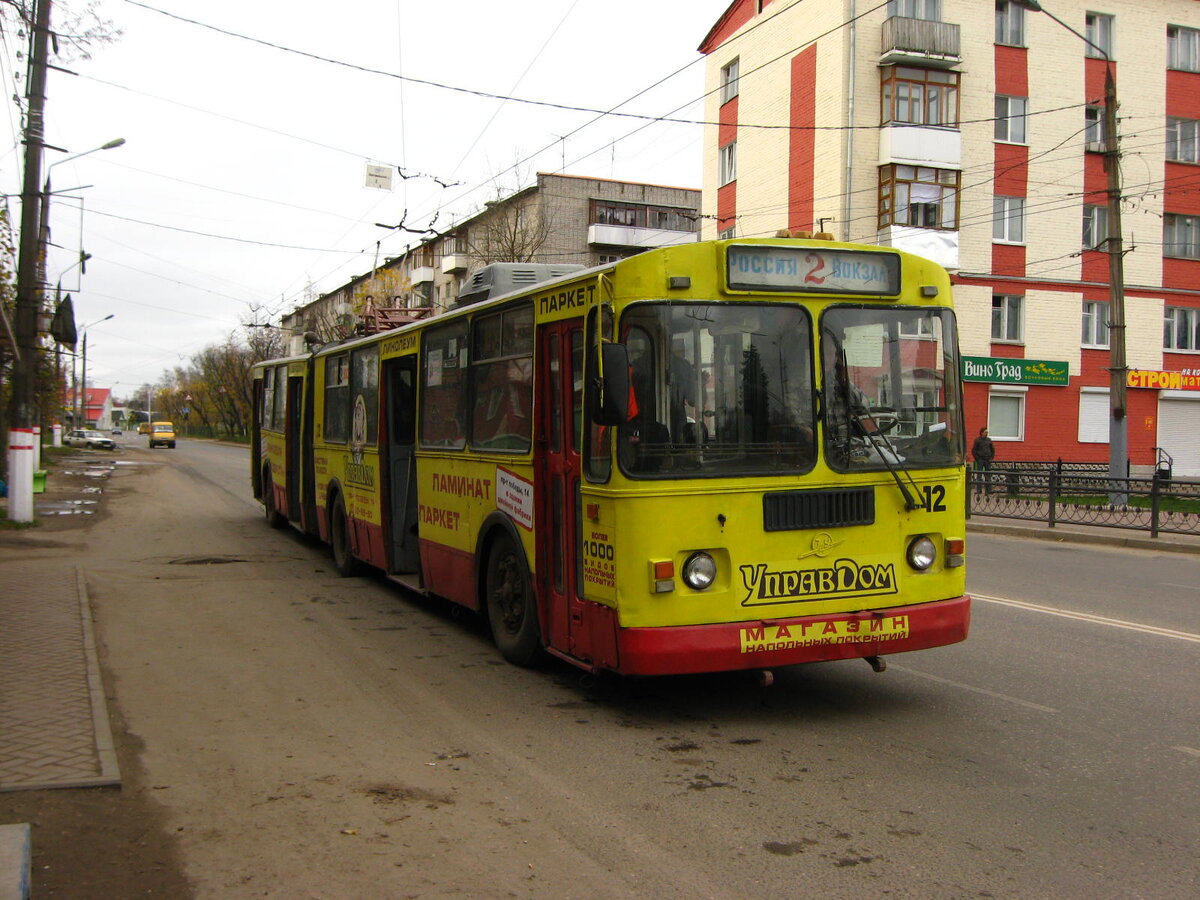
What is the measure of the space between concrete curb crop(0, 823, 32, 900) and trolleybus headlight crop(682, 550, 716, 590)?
3.32 metres

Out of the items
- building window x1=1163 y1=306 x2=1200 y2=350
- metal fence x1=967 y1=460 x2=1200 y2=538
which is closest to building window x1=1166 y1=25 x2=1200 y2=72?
building window x1=1163 y1=306 x2=1200 y2=350

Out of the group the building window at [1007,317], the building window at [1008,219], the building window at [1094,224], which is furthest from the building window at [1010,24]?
the building window at [1007,317]

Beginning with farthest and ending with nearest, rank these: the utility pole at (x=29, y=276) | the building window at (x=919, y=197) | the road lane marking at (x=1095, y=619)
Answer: the building window at (x=919, y=197) → the utility pole at (x=29, y=276) → the road lane marking at (x=1095, y=619)

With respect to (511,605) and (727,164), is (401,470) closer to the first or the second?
(511,605)

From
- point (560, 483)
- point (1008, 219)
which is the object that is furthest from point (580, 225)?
point (560, 483)

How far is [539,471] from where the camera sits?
7.08m

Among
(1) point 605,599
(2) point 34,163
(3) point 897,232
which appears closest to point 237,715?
(1) point 605,599

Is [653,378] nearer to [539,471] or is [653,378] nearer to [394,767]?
[539,471]

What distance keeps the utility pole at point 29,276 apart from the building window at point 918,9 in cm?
2307

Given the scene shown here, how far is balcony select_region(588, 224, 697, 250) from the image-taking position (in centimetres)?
5053

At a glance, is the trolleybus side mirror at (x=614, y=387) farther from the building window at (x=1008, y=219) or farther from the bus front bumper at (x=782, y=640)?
the building window at (x=1008, y=219)

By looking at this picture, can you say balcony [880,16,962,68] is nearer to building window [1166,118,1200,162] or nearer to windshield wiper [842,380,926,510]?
building window [1166,118,1200,162]

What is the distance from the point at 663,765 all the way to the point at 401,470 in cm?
605

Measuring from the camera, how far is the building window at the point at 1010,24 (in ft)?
107
